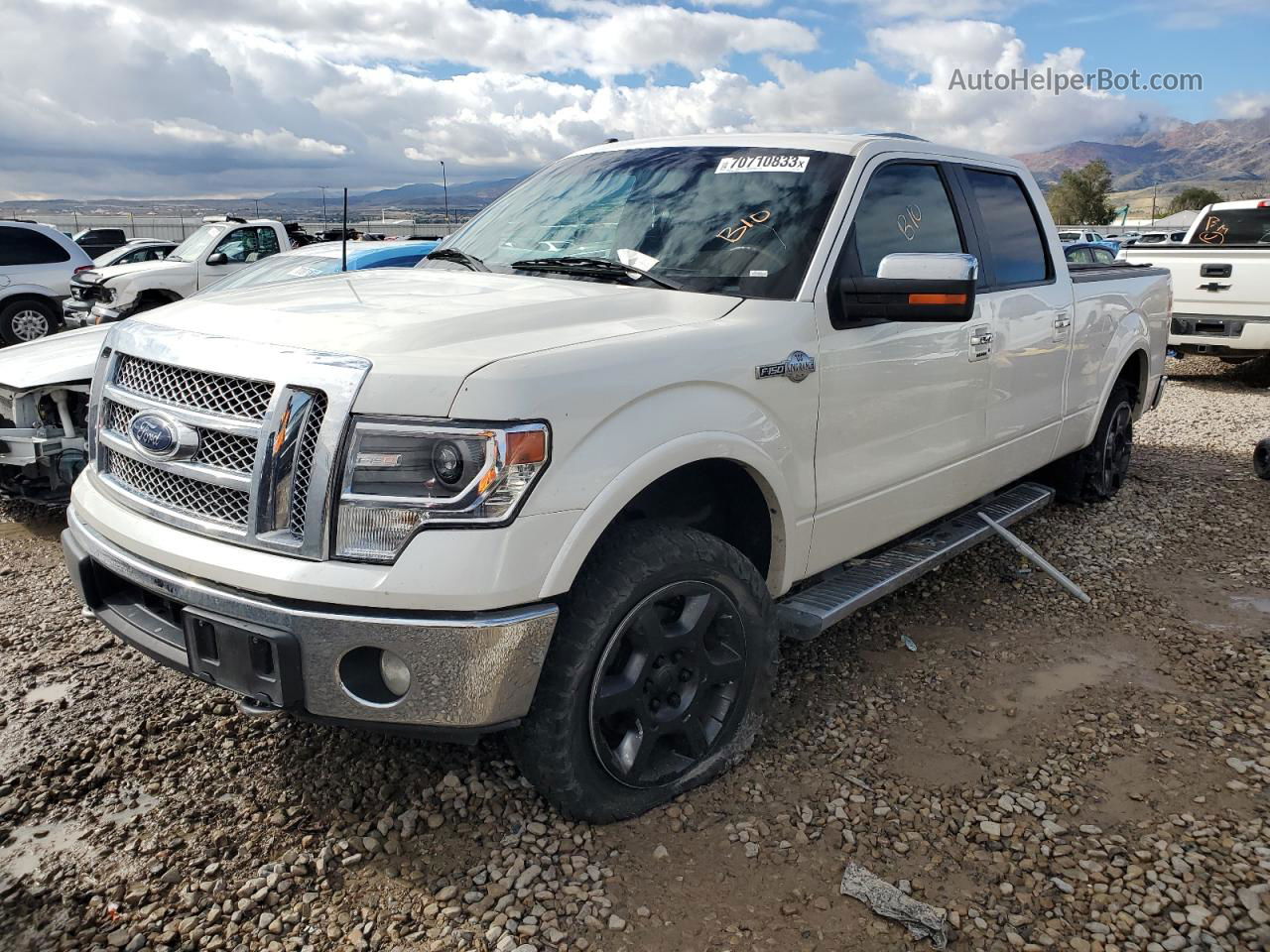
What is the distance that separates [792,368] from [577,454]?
0.90 metres

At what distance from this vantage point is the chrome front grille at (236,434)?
7.22 ft

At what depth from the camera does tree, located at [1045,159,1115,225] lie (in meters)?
71.5

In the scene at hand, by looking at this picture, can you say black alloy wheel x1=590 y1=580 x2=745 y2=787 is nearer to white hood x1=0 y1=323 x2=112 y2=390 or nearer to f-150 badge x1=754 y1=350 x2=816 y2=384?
f-150 badge x1=754 y1=350 x2=816 y2=384

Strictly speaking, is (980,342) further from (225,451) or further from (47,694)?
(47,694)

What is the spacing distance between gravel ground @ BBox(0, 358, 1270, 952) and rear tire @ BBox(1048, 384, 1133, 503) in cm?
178

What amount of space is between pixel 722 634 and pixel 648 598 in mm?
407

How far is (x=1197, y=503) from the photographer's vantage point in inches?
241

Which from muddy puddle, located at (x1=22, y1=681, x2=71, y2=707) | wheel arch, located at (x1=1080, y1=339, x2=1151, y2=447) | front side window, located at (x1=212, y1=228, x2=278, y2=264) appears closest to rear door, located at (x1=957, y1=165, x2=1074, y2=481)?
wheel arch, located at (x1=1080, y1=339, x2=1151, y2=447)

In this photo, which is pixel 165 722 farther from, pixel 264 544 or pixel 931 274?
pixel 931 274

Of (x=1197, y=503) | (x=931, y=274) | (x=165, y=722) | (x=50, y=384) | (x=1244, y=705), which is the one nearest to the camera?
(x=931, y=274)

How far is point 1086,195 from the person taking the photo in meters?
71.5

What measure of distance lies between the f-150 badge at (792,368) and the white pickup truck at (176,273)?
33.1ft

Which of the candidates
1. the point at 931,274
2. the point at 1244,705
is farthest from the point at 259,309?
the point at 1244,705

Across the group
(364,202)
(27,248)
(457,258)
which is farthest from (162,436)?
(364,202)
